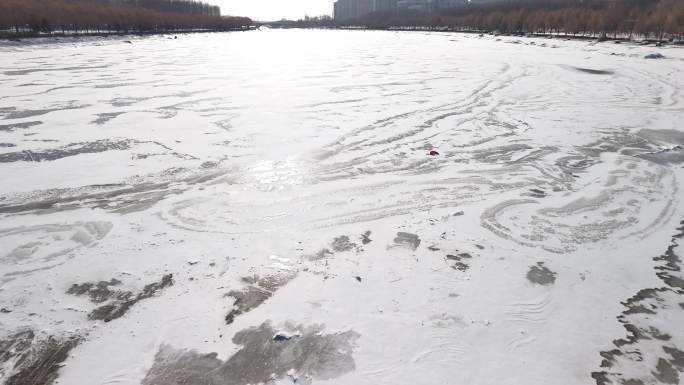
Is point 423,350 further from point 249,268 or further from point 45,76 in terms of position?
point 45,76

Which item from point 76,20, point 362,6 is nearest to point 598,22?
point 76,20

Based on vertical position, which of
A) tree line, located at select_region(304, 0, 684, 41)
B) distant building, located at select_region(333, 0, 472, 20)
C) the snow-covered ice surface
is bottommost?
the snow-covered ice surface

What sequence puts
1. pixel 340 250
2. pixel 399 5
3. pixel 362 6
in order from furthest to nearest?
pixel 362 6 → pixel 399 5 → pixel 340 250

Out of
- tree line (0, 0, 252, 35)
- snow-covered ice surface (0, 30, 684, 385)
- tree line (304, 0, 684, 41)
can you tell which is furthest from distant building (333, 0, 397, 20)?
snow-covered ice surface (0, 30, 684, 385)

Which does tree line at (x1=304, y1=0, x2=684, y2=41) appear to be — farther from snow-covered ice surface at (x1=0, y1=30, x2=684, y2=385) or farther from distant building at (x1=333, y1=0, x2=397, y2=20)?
distant building at (x1=333, y1=0, x2=397, y2=20)

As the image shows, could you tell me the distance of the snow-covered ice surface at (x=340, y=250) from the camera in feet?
10.4

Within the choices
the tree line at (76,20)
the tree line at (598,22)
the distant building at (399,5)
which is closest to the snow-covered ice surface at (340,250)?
the tree line at (598,22)

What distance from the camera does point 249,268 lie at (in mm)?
4277

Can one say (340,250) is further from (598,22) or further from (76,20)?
(76,20)

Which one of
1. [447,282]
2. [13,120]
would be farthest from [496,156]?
[13,120]

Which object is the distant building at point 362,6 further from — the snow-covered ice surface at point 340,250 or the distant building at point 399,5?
the snow-covered ice surface at point 340,250

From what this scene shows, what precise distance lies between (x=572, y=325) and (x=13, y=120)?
1184 centimetres

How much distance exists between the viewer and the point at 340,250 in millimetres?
4641

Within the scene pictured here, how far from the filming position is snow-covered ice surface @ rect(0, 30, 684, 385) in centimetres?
318
